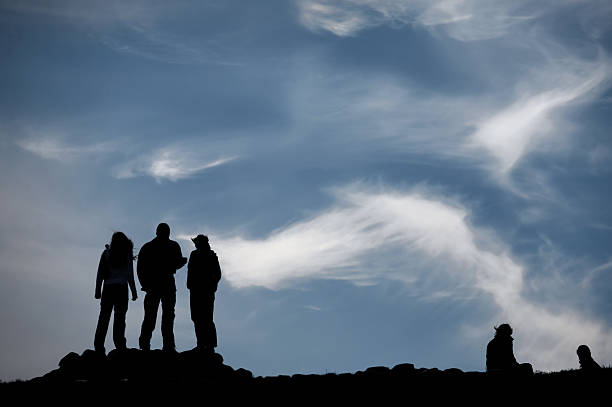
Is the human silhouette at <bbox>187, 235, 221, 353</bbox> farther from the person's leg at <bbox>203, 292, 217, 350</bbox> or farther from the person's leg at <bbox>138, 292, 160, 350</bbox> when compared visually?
the person's leg at <bbox>138, 292, 160, 350</bbox>

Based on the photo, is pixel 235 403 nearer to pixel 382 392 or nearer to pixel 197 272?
pixel 382 392

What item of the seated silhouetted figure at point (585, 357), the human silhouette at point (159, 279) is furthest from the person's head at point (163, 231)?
the seated silhouetted figure at point (585, 357)

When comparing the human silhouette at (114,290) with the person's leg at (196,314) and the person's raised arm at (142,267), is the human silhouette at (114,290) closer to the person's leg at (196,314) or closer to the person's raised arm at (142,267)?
the person's raised arm at (142,267)

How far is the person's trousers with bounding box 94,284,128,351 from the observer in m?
14.1

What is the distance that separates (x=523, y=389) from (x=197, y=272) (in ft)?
22.5

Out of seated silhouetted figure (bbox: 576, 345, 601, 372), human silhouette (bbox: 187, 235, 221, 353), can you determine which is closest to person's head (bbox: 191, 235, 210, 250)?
human silhouette (bbox: 187, 235, 221, 353)

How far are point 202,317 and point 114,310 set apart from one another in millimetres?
1757

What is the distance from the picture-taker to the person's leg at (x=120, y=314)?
1416 cm

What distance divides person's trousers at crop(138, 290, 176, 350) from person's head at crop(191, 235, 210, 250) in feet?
3.49

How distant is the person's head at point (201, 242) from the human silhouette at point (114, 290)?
140cm

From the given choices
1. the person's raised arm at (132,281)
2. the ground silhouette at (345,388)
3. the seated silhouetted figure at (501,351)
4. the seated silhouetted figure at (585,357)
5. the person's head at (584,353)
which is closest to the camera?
the ground silhouette at (345,388)

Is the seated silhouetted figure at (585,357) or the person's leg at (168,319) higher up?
the person's leg at (168,319)

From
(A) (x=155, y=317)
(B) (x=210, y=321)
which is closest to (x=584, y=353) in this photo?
(B) (x=210, y=321)

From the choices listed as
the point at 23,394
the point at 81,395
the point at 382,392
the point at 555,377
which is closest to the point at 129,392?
the point at 81,395
